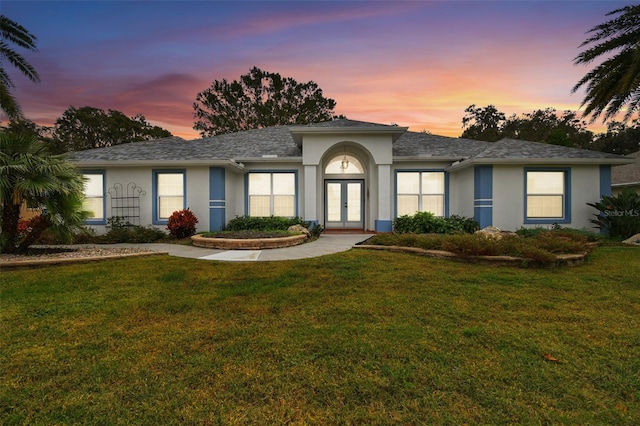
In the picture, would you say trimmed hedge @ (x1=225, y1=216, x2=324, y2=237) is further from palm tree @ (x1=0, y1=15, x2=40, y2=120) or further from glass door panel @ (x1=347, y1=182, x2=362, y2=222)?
palm tree @ (x1=0, y1=15, x2=40, y2=120)

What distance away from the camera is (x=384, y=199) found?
1230 centimetres

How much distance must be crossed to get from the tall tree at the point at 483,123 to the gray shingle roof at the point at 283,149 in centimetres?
2644

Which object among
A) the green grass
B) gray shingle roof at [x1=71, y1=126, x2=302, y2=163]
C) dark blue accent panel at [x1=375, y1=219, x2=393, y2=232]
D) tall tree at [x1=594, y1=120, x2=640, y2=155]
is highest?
tall tree at [x1=594, y1=120, x2=640, y2=155]

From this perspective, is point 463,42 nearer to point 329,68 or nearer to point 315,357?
point 329,68

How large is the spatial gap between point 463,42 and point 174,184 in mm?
12273

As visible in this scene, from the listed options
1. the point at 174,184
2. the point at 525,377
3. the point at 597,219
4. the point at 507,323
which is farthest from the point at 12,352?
the point at 597,219

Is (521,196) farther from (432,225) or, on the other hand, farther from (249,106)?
(249,106)

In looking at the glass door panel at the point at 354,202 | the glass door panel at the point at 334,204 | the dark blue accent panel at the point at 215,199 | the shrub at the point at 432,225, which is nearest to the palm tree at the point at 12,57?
the dark blue accent panel at the point at 215,199

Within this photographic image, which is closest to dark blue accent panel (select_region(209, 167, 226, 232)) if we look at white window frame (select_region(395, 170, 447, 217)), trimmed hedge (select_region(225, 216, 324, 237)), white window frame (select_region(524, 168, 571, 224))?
trimmed hedge (select_region(225, 216, 324, 237))

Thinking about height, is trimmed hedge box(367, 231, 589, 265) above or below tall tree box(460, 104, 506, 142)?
below

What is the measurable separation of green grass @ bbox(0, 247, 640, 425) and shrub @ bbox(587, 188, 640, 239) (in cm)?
754

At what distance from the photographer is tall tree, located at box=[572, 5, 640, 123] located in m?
9.00

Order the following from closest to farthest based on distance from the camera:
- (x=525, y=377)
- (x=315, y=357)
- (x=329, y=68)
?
(x=525, y=377), (x=315, y=357), (x=329, y=68)

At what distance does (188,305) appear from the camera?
4.14 metres
